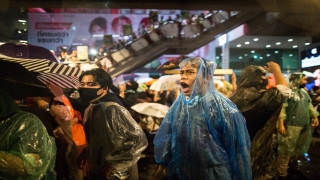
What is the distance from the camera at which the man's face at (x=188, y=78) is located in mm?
3104

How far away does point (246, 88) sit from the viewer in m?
4.51

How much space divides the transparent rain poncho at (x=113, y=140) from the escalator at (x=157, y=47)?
507 inches

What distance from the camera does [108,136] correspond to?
3.03 meters

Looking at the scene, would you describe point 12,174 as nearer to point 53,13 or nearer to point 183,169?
point 183,169

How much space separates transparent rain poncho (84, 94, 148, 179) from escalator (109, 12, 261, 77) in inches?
507

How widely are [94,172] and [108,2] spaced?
83.4 inches

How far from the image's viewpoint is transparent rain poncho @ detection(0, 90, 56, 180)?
220 centimetres

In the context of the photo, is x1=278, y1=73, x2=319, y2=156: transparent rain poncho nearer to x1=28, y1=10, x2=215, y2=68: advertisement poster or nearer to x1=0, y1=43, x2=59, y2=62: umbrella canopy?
x1=0, y1=43, x2=59, y2=62: umbrella canopy

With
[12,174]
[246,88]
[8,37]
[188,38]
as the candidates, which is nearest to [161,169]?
[12,174]

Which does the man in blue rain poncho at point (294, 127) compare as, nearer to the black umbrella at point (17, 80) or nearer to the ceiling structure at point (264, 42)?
the black umbrella at point (17, 80)

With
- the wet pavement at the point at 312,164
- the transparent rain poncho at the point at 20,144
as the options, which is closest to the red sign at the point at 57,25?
the wet pavement at the point at 312,164

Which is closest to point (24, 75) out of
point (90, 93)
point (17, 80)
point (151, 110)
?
point (17, 80)

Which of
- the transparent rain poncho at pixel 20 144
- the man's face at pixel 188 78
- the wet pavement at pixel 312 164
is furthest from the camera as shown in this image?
the wet pavement at pixel 312 164

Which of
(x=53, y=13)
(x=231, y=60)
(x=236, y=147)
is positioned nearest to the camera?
(x=236, y=147)
